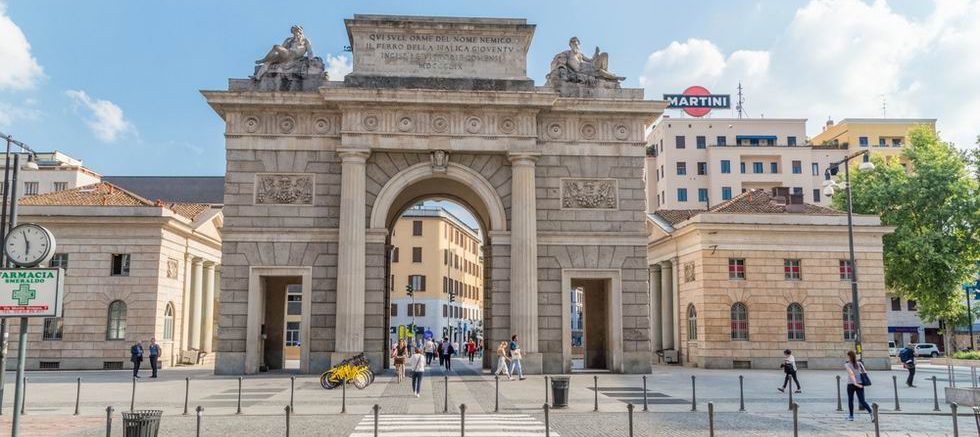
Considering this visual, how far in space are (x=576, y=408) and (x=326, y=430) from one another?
6.57 m

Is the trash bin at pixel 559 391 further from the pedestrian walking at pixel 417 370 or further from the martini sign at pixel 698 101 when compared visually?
the martini sign at pixel 698 101

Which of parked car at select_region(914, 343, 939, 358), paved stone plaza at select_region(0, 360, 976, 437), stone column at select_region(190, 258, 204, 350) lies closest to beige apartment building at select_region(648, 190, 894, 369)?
paved stone plaza at select_region(0, 360, 976, 437)

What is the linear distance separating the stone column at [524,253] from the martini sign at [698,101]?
45.1 metres

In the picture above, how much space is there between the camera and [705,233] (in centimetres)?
4166

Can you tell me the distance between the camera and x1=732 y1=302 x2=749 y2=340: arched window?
4131 centimetres

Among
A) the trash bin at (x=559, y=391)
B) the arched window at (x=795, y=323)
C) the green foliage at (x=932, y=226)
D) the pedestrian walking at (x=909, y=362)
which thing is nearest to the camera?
the trash bin at (x=559, y=391)

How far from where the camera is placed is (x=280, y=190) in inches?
1298

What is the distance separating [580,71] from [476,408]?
742 inches

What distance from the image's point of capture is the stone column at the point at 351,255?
31.4 meters

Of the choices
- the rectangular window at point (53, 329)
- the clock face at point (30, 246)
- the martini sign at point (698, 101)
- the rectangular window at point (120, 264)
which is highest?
the martini sign at point (698, 101)

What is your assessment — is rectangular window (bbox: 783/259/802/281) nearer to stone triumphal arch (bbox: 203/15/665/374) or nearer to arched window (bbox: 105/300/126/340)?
stone triumphal arch (bbox: 203/15/665/374)

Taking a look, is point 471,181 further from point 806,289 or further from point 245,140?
point 806,289

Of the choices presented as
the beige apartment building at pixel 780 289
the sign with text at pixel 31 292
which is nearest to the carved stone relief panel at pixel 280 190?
the beige apartment building at pixel 780 289

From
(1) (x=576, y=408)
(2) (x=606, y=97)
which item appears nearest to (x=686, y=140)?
(2) (x=606, y=97)
